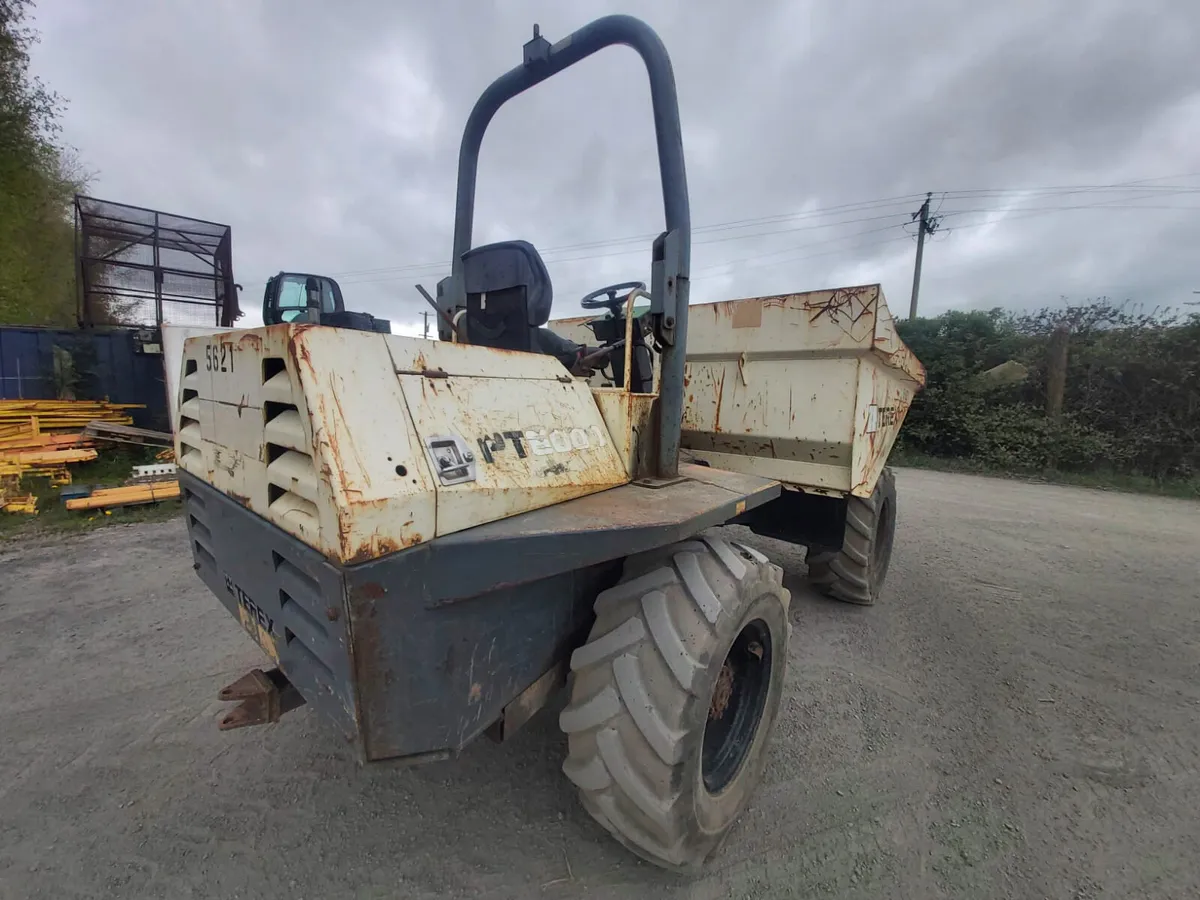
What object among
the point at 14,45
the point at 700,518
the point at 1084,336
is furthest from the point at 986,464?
the point at 14,45

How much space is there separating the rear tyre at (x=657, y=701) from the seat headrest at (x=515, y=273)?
40.1 inches

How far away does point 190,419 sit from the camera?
2.11 m

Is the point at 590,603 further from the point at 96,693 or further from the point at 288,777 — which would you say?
the point at 96,693

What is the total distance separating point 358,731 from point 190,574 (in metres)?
3.94

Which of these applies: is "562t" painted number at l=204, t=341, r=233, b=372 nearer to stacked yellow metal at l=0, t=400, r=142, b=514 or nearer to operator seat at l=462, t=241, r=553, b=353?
operator seat at l=462, t=241, r=553, b=353

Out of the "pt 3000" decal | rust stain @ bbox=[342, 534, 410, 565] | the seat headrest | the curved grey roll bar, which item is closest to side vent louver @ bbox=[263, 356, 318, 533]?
rust stain @ bbox=[342, 534, 410, 565]

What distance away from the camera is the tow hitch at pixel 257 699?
1635 millimetres

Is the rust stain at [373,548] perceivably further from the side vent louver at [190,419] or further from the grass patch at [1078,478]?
the grass patch at [1078,478]

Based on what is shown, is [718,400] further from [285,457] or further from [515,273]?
[285,457]

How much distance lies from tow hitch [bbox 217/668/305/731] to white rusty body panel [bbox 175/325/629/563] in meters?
0.59

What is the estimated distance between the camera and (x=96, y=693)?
8.66ft

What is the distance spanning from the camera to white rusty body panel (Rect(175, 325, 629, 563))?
1.16m

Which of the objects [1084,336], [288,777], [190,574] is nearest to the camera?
[288,777]

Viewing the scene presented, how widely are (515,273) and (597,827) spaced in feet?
6.65
